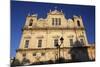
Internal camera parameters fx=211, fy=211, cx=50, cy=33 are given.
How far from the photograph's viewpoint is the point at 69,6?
261 cm

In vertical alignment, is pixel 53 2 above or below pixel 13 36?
above

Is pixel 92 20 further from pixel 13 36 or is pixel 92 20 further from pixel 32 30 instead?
pixel 13 36

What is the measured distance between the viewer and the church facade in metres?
2.41

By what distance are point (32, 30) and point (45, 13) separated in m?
0.25

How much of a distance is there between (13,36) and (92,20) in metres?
1.06

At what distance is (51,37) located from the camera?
251 cm

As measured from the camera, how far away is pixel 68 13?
2.59 m

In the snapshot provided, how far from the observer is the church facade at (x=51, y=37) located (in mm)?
2412
